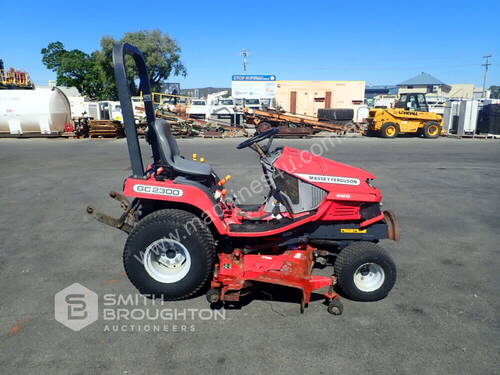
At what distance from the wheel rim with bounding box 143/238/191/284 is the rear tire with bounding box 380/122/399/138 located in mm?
17105

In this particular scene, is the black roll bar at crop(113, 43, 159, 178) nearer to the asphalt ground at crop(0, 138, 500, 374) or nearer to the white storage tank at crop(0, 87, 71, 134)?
the asphalt ground at crop(0, 138, 500, 374)

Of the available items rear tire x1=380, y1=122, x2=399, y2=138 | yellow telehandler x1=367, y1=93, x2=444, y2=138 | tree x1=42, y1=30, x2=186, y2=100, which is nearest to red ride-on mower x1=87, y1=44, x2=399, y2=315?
rear tire x1=380, y1=122, x2=399, y2=138

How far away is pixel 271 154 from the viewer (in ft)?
12.4

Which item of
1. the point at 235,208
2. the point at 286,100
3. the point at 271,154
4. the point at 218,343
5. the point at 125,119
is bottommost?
the point at 218,343

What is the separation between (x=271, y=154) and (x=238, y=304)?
1.51m

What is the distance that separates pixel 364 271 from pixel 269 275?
98 centimetres

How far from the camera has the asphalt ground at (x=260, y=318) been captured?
2623 mm

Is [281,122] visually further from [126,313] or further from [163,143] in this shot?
[126,313]

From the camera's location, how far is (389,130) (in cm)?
1859

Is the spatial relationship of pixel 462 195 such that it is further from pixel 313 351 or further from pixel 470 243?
pixel 313 351

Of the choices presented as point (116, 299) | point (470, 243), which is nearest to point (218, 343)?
point (116, 299)

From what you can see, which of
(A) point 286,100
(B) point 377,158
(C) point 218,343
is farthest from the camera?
(A) point 286,100

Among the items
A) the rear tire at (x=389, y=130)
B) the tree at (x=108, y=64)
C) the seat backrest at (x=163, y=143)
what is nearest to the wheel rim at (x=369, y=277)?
the seat backrest at (x=163, y=143)

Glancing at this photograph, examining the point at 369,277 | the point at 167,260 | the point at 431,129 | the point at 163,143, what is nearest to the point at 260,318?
the point at 167,260
